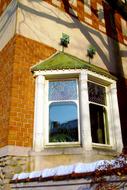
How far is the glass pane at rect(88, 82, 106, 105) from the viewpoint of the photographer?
889 cm

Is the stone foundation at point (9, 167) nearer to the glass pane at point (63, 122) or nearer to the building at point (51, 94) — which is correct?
the building at point (51, 94)

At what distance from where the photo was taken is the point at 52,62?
890cm

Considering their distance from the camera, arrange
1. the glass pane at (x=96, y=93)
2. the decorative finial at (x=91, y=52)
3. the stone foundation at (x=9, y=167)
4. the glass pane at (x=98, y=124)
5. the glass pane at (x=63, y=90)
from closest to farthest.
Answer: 1. the stone foundation at (x=9, y=167)
2. the glass pane at (x=63, y=90)
3. the glass pane at (x=98, y=124)
4. the glass pane at (x=96, y=93)
5. the decorative finial at (x=91, y=52)

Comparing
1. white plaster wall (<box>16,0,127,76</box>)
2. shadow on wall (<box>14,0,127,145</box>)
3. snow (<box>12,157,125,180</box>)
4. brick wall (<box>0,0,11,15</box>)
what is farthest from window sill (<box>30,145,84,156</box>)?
brick wall (<box>0,0,11,15</box>)

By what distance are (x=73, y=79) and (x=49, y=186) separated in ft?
13.0

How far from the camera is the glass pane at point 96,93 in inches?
350

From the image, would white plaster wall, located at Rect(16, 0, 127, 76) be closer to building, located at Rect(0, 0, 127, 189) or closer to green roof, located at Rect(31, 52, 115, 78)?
building, located at Rect(0, 0, 127, 189)

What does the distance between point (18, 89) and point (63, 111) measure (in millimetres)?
1522

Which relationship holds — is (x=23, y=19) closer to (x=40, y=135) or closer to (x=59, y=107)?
(x=59, y=107)

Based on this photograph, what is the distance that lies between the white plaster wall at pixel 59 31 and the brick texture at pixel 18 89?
468 mm

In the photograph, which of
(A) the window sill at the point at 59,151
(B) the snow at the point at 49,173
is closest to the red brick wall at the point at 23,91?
(A) the window sill at the point at 59,151

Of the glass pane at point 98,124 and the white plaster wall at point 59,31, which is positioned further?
the white plaster wall at point 59,31

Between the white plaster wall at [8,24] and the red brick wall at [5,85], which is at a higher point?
the white plaster wall at [8,24]

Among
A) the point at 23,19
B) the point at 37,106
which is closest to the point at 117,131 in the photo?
the point at 37,106
